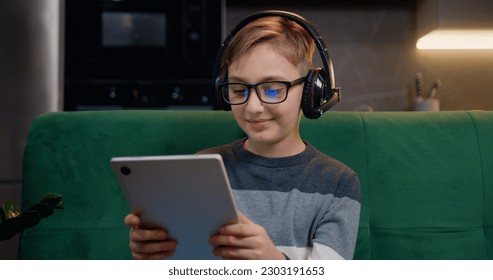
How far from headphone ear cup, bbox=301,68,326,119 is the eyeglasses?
22 millimetres

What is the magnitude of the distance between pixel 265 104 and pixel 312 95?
85 millimetres

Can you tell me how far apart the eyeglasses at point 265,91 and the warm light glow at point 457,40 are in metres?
1.53

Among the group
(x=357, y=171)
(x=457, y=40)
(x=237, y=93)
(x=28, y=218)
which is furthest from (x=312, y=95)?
(x=457, y=40)

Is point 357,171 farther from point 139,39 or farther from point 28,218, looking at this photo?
point 139,39

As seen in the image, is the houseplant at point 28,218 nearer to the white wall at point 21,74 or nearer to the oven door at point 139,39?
the white wall at point 21,74

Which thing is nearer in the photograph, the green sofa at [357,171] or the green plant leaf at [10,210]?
the green plant leaf at [10,210]

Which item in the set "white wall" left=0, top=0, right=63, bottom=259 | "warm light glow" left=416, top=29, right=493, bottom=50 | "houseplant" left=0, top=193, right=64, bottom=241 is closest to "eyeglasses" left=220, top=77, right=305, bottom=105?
"houseplant" left=0, top=193, right=64, bottom=241

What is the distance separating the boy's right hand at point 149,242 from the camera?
2.38 ft

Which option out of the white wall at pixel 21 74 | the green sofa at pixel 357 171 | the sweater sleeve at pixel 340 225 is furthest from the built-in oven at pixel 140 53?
the sweater sleeve at pixel 340 225

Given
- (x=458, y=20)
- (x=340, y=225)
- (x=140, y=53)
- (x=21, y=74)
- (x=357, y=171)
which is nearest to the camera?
(x=340, y=225)

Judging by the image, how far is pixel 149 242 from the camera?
2.45 feet

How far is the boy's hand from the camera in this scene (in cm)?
70

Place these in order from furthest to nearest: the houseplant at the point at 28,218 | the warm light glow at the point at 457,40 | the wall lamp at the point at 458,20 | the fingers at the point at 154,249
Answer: the warm light glow at the point at 457,40, the wall lamp at the point at 458,20, the fingers at the point at 154,249, the houseplant at the point at 28,218

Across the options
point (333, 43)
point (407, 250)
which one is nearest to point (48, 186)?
point (407, 250)
